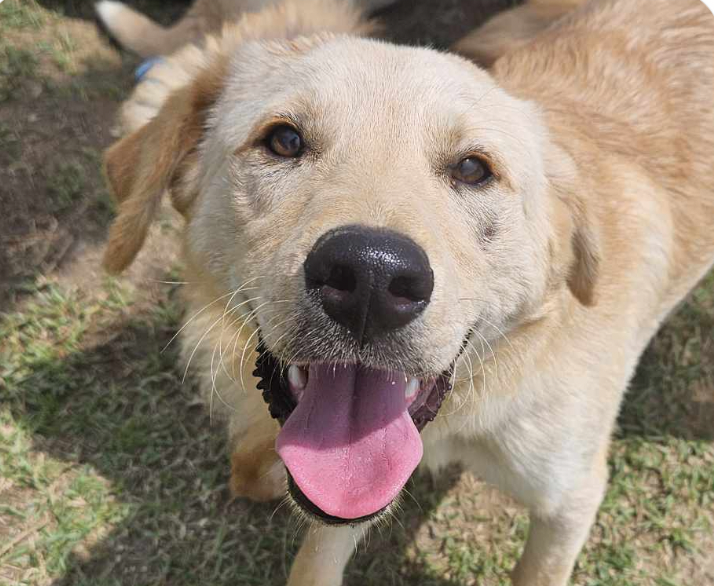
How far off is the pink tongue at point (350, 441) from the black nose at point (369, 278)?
1.23ft

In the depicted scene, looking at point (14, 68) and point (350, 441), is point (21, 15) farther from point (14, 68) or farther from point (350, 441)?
point (350, 441)

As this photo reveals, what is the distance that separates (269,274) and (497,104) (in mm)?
1117

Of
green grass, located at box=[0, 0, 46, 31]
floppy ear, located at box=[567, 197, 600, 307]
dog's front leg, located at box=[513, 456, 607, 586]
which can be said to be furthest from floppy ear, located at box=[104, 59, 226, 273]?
green grass, located at box=[0, 0, 46, 31]

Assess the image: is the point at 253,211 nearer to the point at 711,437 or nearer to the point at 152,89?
the point at 152,89

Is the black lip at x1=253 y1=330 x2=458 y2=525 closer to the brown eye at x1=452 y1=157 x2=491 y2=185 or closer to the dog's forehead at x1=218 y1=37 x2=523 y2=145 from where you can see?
the brown eye at x1=452 y1=157 x2=491 y2=185

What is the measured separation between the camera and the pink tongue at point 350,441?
7.54 ft

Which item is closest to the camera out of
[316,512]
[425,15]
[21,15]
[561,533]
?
[316,512]

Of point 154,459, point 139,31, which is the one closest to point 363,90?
point 154,459

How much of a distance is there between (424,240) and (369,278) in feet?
0.76

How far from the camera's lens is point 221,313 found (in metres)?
2.81

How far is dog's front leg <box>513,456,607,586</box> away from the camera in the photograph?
3.05 meters

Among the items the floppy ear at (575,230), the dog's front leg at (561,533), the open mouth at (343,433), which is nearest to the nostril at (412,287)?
the open mouth at (343,433)

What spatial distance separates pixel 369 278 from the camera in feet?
6.22

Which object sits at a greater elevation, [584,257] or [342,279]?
[342,279]
